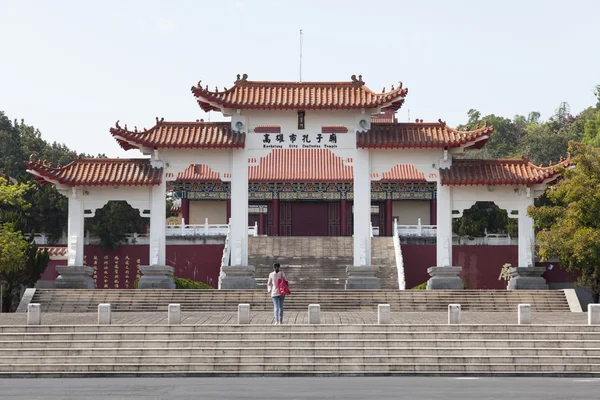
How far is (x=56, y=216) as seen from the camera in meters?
46.3

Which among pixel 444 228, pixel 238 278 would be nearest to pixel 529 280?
pixel 444 228

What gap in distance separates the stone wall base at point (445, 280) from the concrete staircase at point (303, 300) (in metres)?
1.58

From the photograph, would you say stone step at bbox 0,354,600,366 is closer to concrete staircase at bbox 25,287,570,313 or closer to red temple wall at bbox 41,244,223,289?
concrete staircase at bbox 25,287,570,313

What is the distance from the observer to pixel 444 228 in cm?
3578

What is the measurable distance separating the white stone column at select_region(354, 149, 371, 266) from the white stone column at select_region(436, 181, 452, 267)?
2.32m

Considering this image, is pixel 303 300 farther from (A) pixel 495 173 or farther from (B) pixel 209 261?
(B) pixel 209 261

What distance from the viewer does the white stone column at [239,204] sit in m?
36.0

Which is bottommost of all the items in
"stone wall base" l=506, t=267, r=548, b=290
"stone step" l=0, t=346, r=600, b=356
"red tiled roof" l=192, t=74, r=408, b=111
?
"stone step" l=0, t=346, r=600, b=356

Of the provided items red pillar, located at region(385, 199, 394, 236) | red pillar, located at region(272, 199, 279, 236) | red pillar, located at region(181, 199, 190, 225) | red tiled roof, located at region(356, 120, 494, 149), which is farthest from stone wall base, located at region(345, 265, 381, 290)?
red pillar, located at region(181, 199, 190, 225)

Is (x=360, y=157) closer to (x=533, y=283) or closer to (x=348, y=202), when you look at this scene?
(x=533, y=283)

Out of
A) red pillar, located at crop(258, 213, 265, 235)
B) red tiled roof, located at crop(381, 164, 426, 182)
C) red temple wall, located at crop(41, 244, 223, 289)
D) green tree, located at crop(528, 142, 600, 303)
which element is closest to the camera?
green tree, located at crop(528, 142, 600, 303)

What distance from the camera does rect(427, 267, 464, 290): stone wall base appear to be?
3494 centimetres

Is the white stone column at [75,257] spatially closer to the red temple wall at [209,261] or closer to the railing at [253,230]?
the red temple wall at [209,261]

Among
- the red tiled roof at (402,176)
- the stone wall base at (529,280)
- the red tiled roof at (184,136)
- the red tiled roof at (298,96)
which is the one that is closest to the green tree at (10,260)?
the red tiled roof at (184,136)
